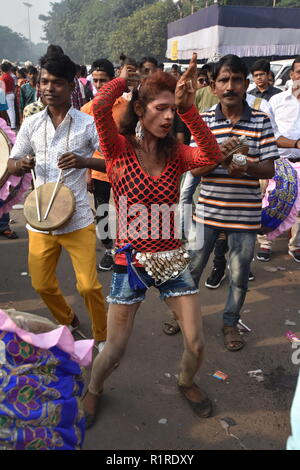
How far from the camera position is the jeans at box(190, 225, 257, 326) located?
321 cm

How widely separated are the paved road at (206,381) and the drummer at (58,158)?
614mm

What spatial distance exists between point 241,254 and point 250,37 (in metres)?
24.6

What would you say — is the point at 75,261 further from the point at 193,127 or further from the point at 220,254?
the point at 220,254

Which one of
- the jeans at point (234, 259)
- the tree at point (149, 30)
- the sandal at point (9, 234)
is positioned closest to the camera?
the jeans at point (234, 259)

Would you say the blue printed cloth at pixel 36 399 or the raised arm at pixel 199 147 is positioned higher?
the raised arm at pixel 199 147

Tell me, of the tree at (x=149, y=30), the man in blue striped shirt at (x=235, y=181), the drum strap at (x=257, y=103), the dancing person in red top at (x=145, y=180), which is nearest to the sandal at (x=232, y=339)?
the man in blue striped shirt at (x=235, y=181)

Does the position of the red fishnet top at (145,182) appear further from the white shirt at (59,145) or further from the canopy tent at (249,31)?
the canopy tent at (249,31)

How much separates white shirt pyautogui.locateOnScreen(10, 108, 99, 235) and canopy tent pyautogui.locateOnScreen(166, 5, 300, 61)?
22.7 metres

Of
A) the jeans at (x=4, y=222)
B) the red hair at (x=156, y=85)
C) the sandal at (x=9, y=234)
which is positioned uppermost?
the red hair at (x=156, y=85)

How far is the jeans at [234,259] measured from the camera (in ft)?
10.5

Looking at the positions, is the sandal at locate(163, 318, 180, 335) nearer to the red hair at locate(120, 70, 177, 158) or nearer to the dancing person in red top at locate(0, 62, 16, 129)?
the red hair at locate(120, 70, 177, 158)

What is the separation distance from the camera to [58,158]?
9.48 feet

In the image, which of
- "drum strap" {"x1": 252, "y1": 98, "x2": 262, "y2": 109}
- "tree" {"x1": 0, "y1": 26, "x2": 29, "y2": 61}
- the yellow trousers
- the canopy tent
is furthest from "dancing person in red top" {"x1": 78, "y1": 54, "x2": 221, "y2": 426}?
"tree" {"x1": 0, "y1": 26, "x2": 29, "y2": 61}
